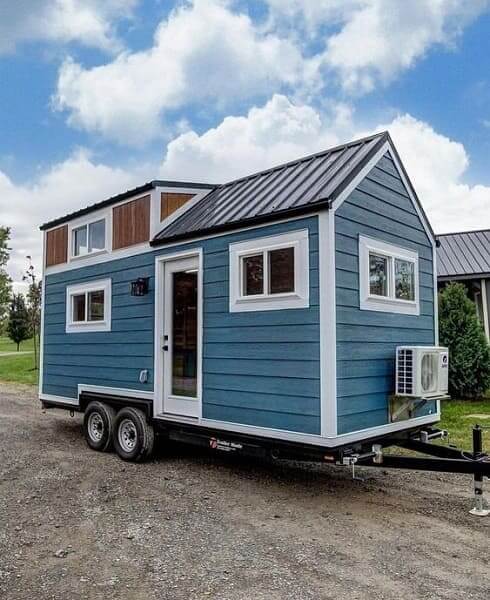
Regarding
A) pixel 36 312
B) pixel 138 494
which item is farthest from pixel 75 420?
pixel 36 312

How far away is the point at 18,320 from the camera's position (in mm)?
26953

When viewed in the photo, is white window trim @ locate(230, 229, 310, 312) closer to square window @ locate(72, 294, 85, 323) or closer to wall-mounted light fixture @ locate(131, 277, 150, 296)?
wall-mounted light fixture @ locate(131, 277, 150, 296)

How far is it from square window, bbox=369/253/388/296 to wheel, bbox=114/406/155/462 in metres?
3.11

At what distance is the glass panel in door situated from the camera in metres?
5.87

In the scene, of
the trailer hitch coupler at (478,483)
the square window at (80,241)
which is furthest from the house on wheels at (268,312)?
the trailer hitch coupler at (478,483)

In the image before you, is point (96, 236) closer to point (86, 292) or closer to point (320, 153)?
point (86, 292)

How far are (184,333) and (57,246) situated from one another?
10.9 feet

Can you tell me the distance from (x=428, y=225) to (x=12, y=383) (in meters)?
14.5

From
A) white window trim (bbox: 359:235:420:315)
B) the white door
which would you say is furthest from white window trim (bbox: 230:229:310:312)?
the white door

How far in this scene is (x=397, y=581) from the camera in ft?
10.3

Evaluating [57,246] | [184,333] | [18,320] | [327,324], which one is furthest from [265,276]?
[18,320]

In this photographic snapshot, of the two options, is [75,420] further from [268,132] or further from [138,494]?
[268,132]

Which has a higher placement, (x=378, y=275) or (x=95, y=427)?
(x=378, y=275)

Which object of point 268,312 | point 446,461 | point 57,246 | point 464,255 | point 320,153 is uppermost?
point 464,255
